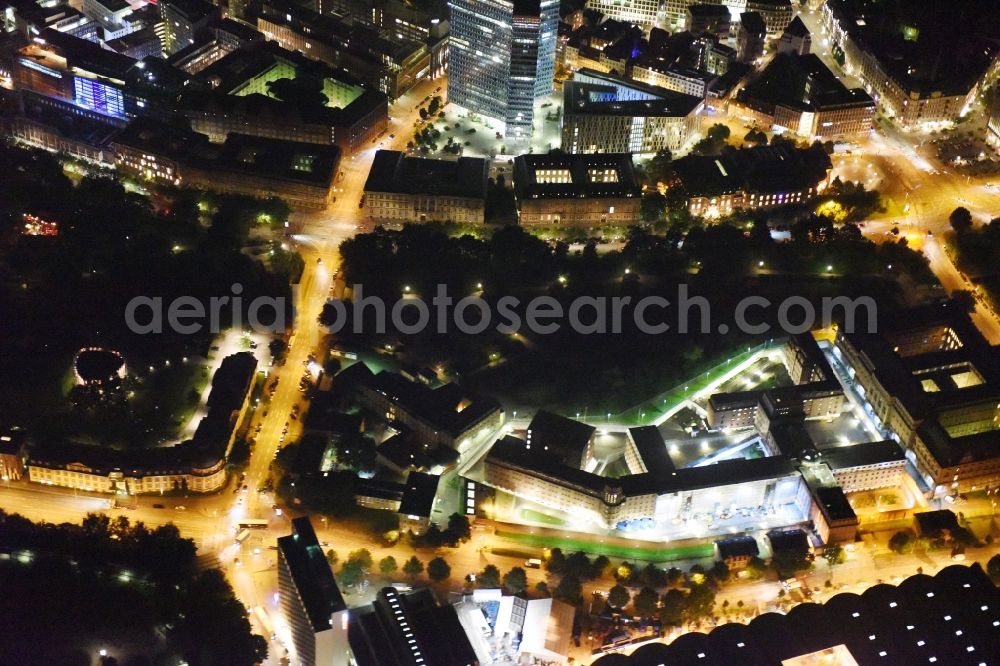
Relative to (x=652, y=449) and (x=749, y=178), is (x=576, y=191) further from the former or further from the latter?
(x=652, y=449)

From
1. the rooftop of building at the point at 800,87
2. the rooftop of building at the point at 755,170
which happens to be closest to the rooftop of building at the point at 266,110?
the rooftop of building at the point at 755,170

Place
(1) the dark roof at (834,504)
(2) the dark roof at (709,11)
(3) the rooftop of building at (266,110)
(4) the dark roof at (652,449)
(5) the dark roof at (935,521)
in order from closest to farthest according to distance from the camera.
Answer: (1) the dark roof at (834,504), (5) the dark roof at (935,521), (4) the dark roof at (652,449), (3) the rooftop of building at (266,110), (2) the dark roof at (709,11)

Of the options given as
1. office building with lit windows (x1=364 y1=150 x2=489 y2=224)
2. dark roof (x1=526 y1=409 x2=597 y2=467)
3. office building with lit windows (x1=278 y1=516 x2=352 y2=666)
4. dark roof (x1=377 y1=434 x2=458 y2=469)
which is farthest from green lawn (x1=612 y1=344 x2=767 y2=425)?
office building with lit windows (x1=278 y1=516 x2=352 y2=666)

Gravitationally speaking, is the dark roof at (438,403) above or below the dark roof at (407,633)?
above

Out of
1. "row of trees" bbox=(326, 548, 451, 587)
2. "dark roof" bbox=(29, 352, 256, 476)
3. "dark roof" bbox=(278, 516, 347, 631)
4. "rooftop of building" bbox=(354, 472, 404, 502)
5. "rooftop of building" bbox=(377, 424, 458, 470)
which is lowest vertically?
"row of trees" bbox=(326, 548, 451, 587)

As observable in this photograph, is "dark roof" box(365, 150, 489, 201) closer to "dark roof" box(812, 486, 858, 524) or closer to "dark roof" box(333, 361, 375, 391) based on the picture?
"dark roof" box(333, 361, 375, 391)

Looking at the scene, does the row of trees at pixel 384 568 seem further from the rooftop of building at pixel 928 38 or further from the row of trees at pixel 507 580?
the rooftop of building at pixel 928 38
